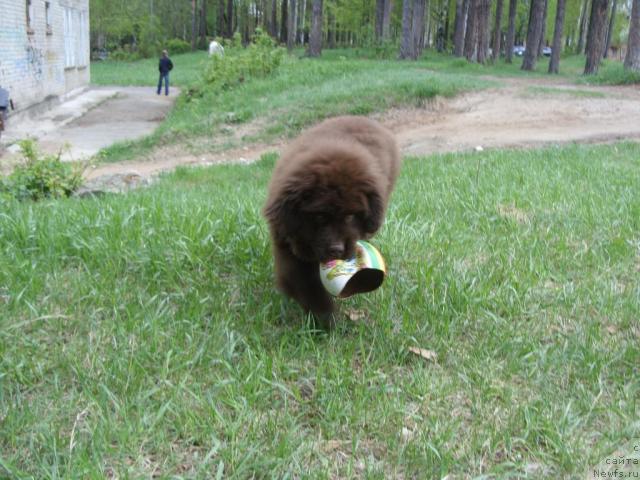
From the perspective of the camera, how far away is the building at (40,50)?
18.5 m

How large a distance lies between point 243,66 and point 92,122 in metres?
5.51

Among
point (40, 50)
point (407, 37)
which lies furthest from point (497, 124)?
point (407, 37)

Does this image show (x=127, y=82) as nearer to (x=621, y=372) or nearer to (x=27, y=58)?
(x=27, y=58)

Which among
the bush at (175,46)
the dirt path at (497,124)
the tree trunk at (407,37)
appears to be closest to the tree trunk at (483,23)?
the tree trunk at (407,37)

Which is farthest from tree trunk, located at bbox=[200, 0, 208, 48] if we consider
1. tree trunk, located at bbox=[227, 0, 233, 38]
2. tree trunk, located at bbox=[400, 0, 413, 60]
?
tree trunk, located at bbox=[400, 0, 413, 60]

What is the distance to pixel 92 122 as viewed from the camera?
21438mm

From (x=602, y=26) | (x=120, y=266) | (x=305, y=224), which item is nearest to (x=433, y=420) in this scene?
(x=305, y=224)

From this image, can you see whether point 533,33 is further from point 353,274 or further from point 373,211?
point 353,274

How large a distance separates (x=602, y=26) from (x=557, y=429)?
26.1 metres

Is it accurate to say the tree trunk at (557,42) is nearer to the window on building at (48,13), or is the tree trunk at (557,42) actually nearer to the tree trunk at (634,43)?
the tree trunk at (634,43)

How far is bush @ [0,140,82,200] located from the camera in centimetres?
817

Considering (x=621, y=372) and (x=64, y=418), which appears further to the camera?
(x=621, y=372)

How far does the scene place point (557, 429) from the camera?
3.08 meters

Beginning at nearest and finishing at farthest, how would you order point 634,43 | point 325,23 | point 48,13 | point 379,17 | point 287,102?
point 287,102, point 634,43, point 48,13, point 379,17, point 325,23
